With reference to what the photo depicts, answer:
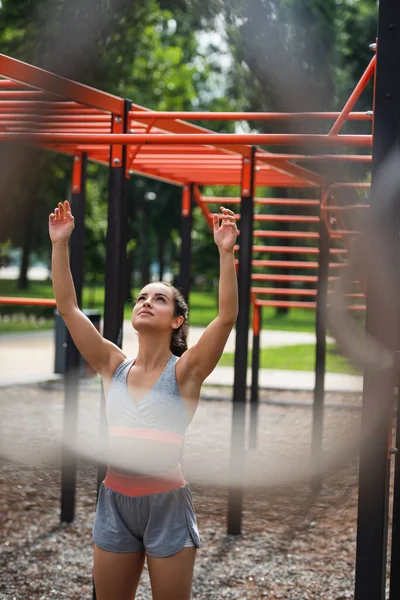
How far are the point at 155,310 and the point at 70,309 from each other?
0.83 feet

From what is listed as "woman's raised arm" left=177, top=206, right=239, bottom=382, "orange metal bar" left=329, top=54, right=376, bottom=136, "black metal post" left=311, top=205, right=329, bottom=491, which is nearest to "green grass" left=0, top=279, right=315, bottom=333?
"black metal post" left=311, top=205, right=329, bottom=491

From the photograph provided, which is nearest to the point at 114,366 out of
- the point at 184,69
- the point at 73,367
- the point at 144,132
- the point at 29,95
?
the point at 29,95

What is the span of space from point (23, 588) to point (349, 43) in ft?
64.9

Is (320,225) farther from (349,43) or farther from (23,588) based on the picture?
(349,43)

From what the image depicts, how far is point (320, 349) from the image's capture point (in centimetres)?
636

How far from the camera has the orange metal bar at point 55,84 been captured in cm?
305

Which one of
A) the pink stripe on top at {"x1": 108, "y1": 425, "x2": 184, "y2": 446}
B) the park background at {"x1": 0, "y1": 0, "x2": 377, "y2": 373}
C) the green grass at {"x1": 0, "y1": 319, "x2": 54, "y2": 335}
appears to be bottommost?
the green grass at {"x1": 0, "y1": 319, "x2": 54, "y2": 335}

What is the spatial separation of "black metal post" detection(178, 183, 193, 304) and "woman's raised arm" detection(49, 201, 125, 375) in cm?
421

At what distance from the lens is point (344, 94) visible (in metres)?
16.2

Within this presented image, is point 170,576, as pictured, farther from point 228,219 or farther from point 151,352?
point 228,219

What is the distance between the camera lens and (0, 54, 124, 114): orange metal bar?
10.0 ft

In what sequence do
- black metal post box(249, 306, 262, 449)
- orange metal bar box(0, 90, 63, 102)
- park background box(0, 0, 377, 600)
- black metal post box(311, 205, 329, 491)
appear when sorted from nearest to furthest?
orange metal bar box(0, 90, 63, 102) < park background box(0, 0, 377, 600) < black metal post box(311, 205, 329, 491) < black metal post box(249, 306, 262, 449)

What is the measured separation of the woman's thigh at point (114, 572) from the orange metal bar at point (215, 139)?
1296mm

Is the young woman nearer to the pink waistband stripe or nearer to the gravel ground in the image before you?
the pink waistband stripe
